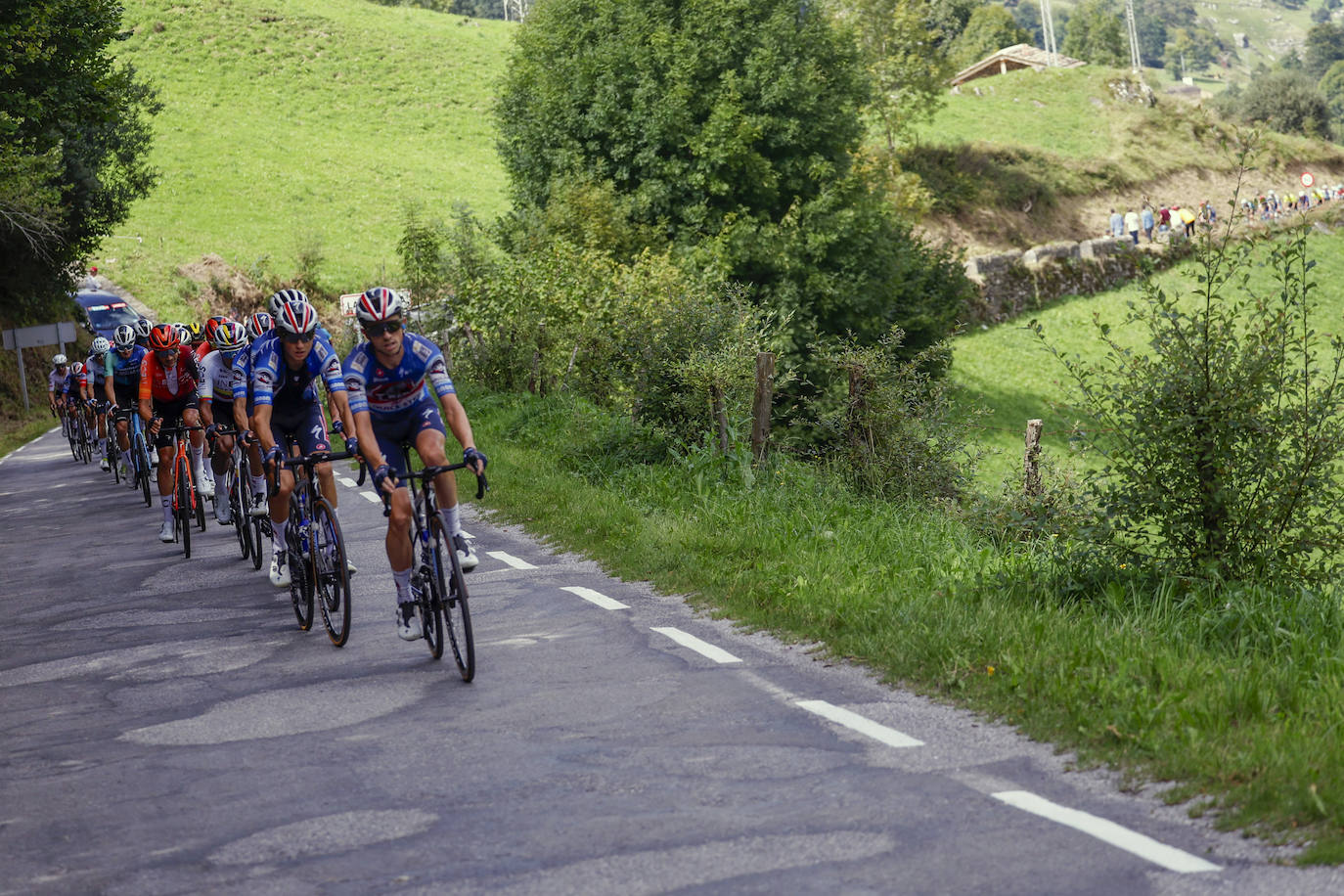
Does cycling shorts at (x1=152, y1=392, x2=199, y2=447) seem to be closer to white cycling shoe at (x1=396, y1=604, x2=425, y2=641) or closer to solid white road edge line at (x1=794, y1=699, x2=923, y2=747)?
white cycling shoe at (x1=396, y1=604, x2=425, y2=641)

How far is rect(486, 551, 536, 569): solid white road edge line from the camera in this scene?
11344 mm

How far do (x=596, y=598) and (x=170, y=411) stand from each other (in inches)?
242

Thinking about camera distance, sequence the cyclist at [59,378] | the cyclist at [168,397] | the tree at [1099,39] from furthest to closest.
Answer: the tree at [1099,39], the cyclist at [59,378], the cyclist at [168,397]

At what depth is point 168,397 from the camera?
1355 cm

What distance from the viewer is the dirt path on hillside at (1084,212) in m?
56.4

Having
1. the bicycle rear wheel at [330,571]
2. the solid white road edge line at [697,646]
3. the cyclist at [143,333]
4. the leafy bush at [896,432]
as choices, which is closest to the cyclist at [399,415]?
the bicycle rear wheel at [330,571]

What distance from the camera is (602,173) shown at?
33.0 meters

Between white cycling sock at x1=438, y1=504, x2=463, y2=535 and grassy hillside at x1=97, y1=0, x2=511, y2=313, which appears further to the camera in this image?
grassy hillside at x1=97, y1=0, x2=511, y2=313

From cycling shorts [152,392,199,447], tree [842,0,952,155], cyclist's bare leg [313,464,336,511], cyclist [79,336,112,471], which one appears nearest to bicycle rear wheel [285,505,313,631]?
cyclist's bare leg [313,464,336,511]

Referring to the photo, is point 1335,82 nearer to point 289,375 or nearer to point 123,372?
point 123,372

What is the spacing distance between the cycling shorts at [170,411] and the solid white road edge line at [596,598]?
5.09 metres

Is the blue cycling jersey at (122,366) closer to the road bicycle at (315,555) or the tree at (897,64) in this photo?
the road bicycle at (315,555)

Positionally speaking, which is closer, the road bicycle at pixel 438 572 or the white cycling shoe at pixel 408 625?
the road bicycle at pixel 438 572

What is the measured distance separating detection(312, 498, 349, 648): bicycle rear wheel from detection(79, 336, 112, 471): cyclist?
9.81m
